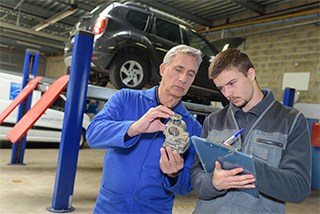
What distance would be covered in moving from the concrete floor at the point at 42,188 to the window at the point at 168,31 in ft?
8.20

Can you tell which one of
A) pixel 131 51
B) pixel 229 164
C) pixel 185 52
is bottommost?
pixel 229 164

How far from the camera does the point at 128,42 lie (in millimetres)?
3990

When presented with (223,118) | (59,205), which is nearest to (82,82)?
(59,205)

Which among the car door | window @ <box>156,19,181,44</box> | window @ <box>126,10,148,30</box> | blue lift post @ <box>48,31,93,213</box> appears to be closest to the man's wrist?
blue lift post @ <box>48,31,93,213</box>

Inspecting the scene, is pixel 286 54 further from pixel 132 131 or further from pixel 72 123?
pixel 132 131

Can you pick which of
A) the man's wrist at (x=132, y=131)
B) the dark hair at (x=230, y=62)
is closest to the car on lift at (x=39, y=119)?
the man's wrist at (x=132, y=131)

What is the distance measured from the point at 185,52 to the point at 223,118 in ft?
1.56

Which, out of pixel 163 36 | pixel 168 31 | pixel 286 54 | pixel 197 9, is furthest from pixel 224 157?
pixel 197 9

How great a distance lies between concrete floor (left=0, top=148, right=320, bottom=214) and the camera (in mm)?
3448

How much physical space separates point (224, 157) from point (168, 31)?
382 cm

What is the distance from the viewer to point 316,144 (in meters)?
6.58

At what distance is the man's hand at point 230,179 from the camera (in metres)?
1.08

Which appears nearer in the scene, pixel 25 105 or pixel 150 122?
pixel 150 122

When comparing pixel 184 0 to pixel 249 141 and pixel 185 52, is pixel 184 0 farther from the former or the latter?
pixel 249 141
